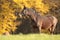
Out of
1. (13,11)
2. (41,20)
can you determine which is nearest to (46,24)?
(41,20)

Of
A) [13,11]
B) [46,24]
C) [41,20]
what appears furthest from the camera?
[13,11]

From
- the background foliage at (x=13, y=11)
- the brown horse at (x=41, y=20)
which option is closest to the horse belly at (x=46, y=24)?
the brown horse at (x=41, y=20)

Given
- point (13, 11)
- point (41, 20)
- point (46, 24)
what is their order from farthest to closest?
point (13, 11), point (46, 24), point (41, 20)

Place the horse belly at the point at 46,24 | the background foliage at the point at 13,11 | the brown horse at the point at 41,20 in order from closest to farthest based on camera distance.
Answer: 1. the brown horse at the point at 41,20
2. the horse belly at the point at 46,24
3. the background foliage at the point at 13,11

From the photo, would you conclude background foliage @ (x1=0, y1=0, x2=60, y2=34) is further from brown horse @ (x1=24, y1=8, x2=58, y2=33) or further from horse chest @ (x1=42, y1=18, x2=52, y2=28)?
horse chest @ (x1=42, y1=18, x2=52, y2=28)

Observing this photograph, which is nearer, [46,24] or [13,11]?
[46,24]

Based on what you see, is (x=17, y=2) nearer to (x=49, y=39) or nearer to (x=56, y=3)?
(x=56, y=3)

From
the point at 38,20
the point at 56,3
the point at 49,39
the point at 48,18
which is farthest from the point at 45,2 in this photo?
the point at 49,39

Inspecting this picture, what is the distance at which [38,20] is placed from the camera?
1419 cm

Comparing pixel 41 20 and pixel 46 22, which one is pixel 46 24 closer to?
pixel 46 22

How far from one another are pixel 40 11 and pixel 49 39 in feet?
38.6

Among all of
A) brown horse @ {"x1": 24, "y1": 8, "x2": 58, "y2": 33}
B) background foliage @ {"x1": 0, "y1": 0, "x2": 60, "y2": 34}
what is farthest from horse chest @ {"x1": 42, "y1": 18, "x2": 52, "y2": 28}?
background foliage @ {"x1": 0, "y1": 0, "x2": 60, "y2": 34}

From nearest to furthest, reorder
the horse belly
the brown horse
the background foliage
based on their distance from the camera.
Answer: the brown horse, the horse belly, the background foliage

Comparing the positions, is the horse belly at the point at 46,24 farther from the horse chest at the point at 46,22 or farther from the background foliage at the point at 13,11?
the background foliage at the point at 13,11
